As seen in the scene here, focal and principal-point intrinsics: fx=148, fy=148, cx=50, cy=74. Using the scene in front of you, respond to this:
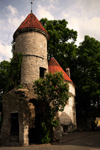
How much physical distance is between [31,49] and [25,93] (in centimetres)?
478

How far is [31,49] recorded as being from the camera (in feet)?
49.3

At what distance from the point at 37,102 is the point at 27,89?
1.53 m

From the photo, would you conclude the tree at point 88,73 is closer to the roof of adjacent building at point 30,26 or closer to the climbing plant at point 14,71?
the roof of adjacent building at point 30,26

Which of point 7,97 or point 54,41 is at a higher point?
point 54,41

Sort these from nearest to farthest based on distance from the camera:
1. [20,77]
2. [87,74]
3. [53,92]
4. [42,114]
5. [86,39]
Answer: [53,92] → [42,114] → [20,77] → [87,74] → [86,39]

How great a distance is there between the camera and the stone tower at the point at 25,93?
11.9 meters

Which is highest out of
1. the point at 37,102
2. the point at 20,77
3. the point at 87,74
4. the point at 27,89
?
the point at 87,74

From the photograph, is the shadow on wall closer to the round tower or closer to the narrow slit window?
the narrow slit window

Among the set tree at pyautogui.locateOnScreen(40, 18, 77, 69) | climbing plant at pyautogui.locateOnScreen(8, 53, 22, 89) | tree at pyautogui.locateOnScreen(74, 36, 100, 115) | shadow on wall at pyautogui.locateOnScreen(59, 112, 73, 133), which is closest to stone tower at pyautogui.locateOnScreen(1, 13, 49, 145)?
climbing plant at pyautogui.locateOnScreen(8, 53, 22, 89)

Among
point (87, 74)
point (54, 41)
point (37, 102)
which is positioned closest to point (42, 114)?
point (37, 102)

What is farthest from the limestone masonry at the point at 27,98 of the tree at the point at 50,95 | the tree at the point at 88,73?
the tree at the point at 88,73

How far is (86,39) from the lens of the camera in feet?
81.0

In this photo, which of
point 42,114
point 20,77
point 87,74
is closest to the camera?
point 42,114

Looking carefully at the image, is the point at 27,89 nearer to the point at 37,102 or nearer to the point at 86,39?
the point at 37,102
